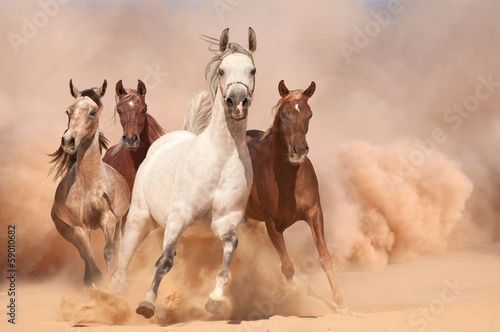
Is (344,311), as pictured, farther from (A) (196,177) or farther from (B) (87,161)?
(B) (87,161)

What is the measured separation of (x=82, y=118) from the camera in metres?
6.78

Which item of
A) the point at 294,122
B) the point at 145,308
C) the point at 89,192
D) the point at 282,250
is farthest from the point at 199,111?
the point at 145,308

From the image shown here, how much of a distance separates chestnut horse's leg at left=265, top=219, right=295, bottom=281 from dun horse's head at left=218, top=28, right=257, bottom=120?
2004mm

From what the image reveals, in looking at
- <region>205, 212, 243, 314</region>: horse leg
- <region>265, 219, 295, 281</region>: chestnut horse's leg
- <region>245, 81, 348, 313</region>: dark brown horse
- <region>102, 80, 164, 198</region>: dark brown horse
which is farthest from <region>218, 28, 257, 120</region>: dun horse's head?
<region>102, 80, 164, 198</region>: dark brown horse

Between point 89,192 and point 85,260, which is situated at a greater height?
point 89,192

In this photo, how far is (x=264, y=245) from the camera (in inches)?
327

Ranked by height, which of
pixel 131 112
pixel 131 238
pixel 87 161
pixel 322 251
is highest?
pixel 131 112

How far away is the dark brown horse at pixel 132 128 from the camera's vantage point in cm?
828

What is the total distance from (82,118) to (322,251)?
282cm

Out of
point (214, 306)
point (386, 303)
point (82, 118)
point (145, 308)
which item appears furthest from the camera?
point (386, 303)

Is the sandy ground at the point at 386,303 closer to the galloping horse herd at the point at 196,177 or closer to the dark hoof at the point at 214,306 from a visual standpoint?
the dark hoof at the point at 214,306

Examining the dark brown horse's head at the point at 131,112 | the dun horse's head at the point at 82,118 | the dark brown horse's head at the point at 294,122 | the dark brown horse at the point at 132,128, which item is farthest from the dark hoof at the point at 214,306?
the dark brown horse at the point at 132,128

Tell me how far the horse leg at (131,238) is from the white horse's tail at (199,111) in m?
1.31

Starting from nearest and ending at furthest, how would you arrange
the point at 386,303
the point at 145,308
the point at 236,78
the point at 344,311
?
the point at 145,308, the point at 236,78, the point at 344,311, the point at 386,303
